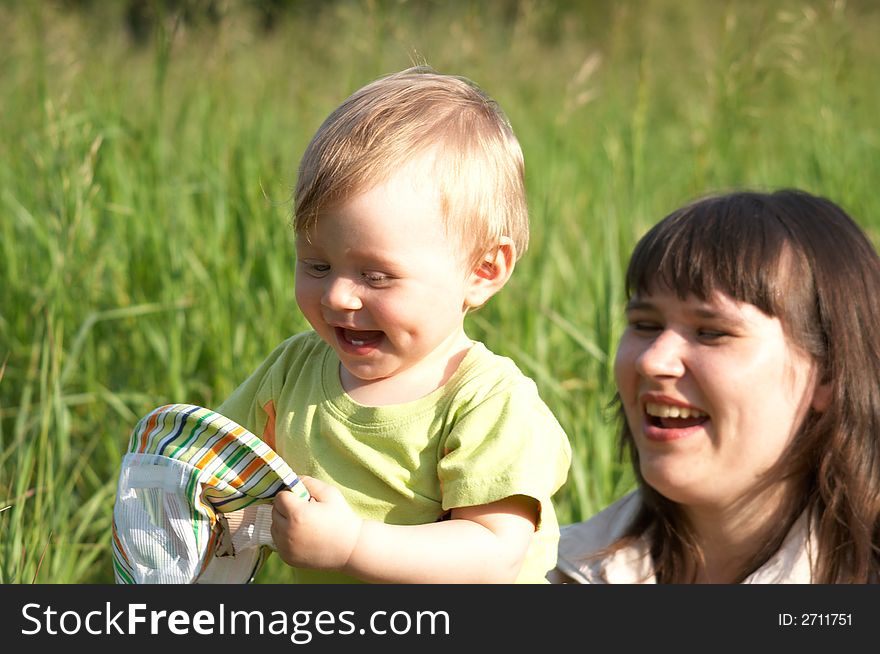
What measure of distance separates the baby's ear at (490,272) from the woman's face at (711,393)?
526mm

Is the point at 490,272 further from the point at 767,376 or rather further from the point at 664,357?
the point at 767,376

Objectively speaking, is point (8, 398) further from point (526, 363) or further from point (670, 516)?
point (670, 516)

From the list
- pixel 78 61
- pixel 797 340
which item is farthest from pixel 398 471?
pixel 78 61

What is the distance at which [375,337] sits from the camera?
1562mm

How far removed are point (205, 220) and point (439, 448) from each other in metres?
1.78

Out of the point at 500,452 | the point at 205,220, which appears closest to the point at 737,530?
the point at 500,452

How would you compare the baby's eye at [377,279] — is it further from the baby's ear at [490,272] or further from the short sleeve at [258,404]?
the short sleeve at [258,404]

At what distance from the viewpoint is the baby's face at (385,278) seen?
4.82 feet

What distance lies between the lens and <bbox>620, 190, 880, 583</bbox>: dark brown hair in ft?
6.76

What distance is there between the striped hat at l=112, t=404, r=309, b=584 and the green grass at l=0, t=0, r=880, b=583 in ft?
1.71

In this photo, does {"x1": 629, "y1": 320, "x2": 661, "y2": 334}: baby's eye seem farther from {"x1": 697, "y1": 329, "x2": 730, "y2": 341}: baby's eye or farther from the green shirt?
the green shirt

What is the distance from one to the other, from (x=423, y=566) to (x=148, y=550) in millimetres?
387

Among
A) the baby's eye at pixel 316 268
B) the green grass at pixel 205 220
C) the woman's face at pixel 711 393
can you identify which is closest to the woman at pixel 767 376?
the woman's face at pixel 711 393

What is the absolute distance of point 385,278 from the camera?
1.49 metres
